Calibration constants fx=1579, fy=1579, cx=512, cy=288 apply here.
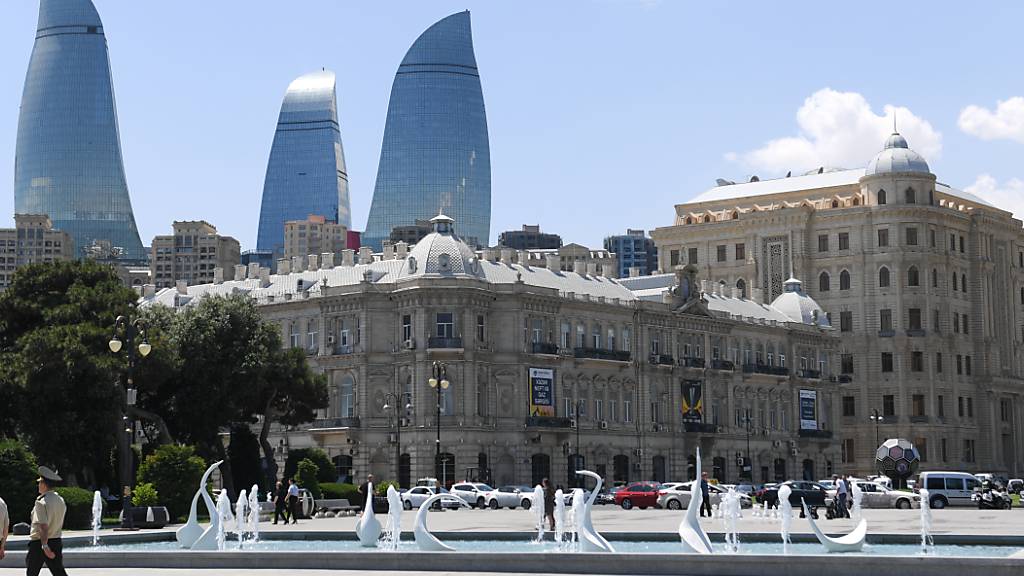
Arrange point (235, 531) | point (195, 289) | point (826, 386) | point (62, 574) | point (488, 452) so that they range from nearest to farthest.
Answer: point (62, 574)
point (235, 531)
point (488, 452)
point (195, 289)
point (826, 386)

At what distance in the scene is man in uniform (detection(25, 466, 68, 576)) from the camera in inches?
1091

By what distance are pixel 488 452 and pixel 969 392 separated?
72.0m

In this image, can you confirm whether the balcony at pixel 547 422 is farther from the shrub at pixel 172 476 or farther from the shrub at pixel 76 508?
the shrub at pixel 76 508

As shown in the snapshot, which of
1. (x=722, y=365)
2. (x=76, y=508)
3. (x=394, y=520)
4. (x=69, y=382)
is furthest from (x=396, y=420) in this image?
(x=394, y=520)

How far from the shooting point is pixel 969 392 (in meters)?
160

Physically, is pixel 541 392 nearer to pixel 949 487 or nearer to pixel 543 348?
pixel 543 348

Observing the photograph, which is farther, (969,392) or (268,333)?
(969,392)

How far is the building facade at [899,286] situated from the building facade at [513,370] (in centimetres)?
2722

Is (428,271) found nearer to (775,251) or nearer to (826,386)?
(826,386)

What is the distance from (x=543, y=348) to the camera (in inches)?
4328

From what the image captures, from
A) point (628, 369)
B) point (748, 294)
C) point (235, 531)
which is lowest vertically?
point (235, 531)

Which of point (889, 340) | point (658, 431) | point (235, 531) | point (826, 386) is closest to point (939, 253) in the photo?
point (889, 340)

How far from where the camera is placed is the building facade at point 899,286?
154 m

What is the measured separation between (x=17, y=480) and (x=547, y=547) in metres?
23.9
